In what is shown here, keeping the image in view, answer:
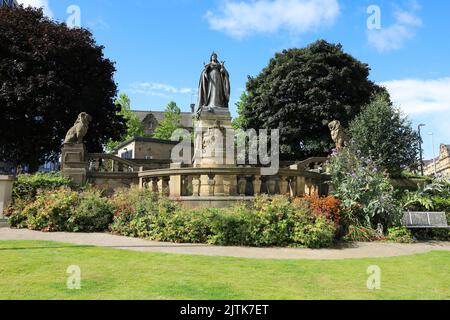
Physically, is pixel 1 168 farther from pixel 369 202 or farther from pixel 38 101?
pixel 369 202

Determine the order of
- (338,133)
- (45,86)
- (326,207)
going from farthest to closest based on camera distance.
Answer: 1. (45,86)
2. (338,133)
3. (326,207)

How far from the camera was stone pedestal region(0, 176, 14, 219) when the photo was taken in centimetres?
1355

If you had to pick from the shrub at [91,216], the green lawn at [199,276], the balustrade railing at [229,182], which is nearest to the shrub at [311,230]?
the green lawn at [199,276]

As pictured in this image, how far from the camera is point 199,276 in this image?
649 cm

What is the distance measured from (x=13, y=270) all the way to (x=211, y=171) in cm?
721

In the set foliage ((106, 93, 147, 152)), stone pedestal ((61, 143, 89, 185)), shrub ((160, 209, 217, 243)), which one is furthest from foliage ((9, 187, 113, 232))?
foliage ((106, 93, 147, 152))

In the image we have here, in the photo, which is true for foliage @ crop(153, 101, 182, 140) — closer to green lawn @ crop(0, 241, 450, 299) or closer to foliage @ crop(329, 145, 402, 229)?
foliage @ crop(329, 145, 402, 229)

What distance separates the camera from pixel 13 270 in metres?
6.48

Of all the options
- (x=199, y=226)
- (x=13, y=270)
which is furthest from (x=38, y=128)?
(x=13, y=270)

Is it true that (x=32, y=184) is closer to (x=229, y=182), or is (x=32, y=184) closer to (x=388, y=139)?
(x=229, y=182)

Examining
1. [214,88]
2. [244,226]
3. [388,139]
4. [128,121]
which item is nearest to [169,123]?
[128,121]

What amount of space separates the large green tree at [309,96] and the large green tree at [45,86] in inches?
481

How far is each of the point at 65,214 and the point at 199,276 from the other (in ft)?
24.5

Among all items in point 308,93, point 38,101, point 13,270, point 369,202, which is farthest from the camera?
point 308,93
